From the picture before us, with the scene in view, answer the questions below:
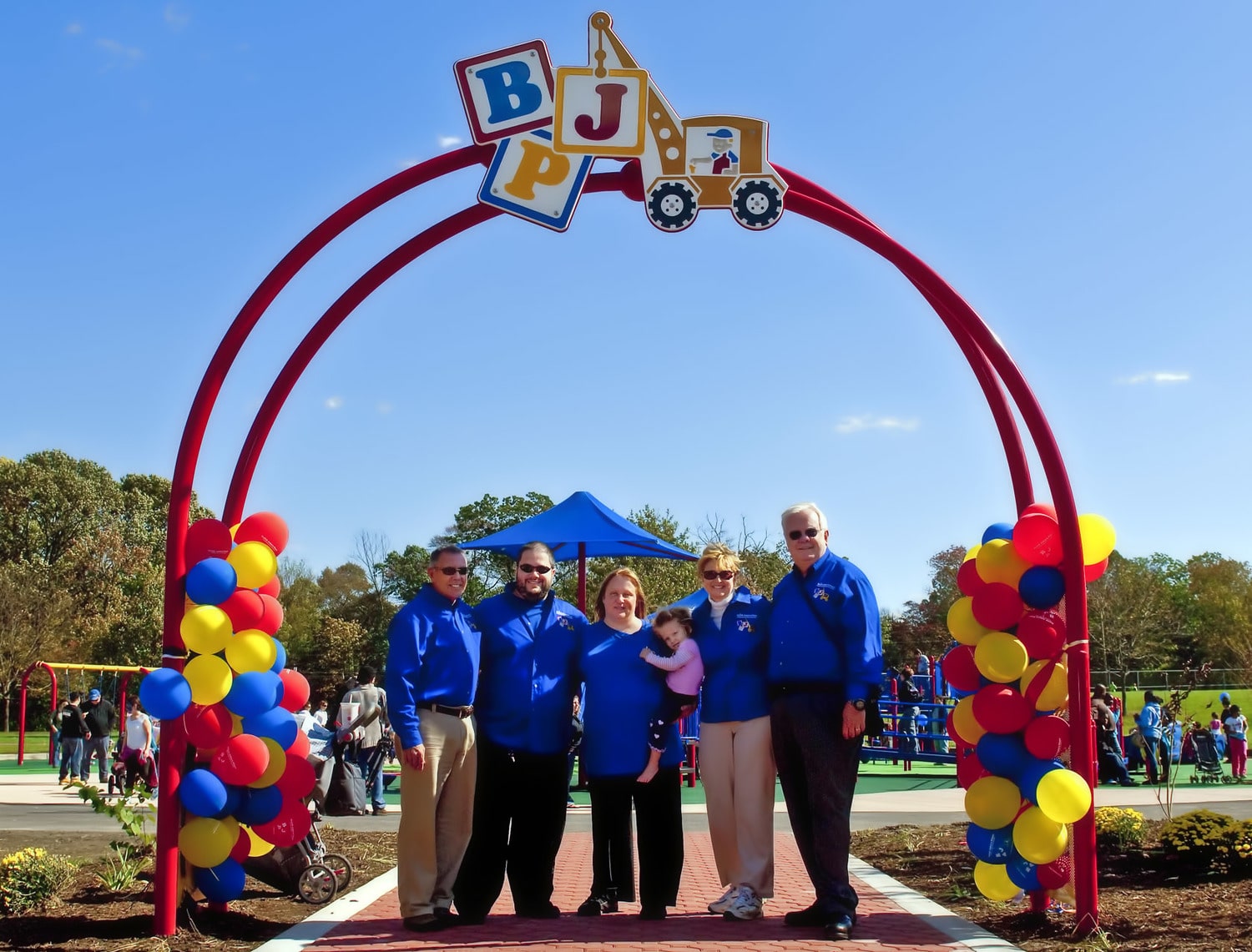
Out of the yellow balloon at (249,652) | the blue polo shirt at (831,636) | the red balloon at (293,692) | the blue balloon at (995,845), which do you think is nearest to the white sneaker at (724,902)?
the blue polo shirt at (831,636)

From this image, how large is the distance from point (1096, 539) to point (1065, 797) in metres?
1.36

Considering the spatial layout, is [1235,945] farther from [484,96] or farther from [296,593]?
[296,593]

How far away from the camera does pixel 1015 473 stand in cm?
654

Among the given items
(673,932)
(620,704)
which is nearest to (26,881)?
(620,704)

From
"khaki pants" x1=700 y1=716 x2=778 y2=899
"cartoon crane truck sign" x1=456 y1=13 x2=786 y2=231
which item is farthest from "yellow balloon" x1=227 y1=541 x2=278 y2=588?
"khaki pants" x1=700 y1=716 x2=778 y2=899

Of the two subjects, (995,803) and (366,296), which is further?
(366,296)

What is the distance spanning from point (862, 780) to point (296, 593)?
1927 inches

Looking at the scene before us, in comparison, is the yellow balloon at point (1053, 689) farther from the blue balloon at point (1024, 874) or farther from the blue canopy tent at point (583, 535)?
the blue canopy tent at point (583, 535)

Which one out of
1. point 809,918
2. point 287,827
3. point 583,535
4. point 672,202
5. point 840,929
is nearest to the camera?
point 840,929

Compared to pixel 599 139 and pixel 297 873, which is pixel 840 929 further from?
pixel 599 139

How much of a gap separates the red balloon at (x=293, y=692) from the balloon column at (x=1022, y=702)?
3665 millimetres

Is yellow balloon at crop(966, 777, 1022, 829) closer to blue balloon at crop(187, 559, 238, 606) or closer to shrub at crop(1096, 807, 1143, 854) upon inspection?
shrub at crop(1096, 807, 1143, 854)

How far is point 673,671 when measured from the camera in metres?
5.83

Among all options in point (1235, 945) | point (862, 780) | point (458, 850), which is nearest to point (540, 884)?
point (458, 850)
